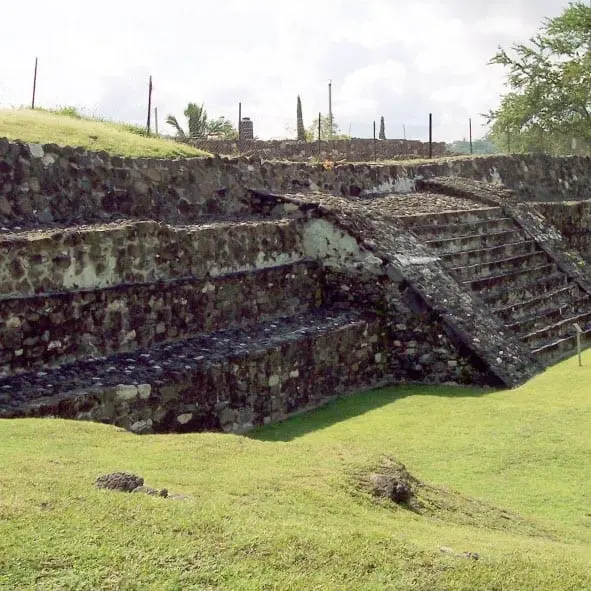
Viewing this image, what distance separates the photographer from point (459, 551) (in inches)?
166

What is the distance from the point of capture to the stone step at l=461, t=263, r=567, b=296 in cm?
1211

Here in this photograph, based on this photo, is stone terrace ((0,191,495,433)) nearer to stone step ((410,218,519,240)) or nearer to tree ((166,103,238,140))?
stone step ((410,218,519,240))

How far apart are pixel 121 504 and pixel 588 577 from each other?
2.19 metres

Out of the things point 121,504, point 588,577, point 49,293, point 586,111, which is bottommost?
point 588,577

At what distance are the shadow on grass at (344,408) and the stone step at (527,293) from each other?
2.31m

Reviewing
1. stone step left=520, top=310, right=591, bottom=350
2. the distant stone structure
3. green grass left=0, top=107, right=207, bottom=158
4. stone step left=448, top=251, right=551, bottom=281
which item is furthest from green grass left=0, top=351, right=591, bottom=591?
the distant stone structure

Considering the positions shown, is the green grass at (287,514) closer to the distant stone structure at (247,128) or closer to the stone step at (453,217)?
the stone step at (453,217)

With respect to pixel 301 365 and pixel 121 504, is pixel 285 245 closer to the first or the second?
pixel 301 365

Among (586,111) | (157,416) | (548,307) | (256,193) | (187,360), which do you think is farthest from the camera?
(586,111)

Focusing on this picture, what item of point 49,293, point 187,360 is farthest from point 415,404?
point 49,293

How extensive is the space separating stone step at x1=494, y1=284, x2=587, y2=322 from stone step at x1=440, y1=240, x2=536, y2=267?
0.75m

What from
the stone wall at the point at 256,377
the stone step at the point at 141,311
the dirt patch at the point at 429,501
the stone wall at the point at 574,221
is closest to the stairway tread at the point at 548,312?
the stone wall at the point at 256,377

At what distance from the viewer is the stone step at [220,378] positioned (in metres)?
7.20

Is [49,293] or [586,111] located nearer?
[49,293]
